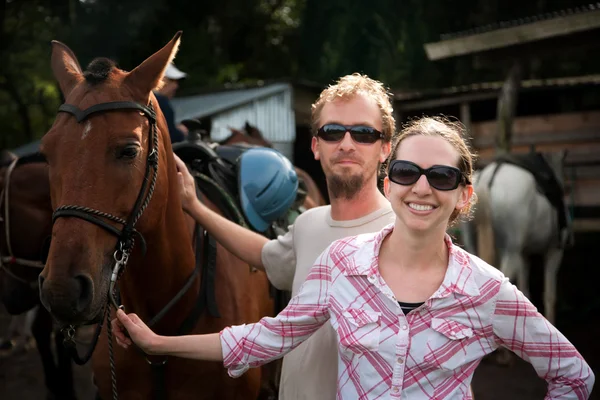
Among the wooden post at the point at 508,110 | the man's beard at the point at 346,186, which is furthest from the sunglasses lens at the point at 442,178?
the wooden post at the point at 508,110

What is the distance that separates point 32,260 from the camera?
4.71 meters

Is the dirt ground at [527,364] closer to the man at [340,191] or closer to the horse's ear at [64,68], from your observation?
the man at [340,191]

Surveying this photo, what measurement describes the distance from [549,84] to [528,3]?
10011mm

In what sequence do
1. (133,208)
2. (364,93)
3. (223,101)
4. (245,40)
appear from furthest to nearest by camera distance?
(245,40) → (223,101) → (364,93) → (133,208)

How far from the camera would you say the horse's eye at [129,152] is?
7.12 feet

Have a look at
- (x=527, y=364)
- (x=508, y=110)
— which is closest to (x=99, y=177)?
(x=527, y=364)

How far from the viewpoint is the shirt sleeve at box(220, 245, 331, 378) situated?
→ 1854mm

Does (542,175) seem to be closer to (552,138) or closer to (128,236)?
(552,138)

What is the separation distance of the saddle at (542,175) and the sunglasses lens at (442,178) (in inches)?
211

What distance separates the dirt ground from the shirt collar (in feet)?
13.8

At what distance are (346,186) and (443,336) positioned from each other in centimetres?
74

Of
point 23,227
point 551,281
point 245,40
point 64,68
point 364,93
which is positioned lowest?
point 551,281

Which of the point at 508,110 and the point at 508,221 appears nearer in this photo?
the point at 508,221

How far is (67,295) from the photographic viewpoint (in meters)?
1.93
